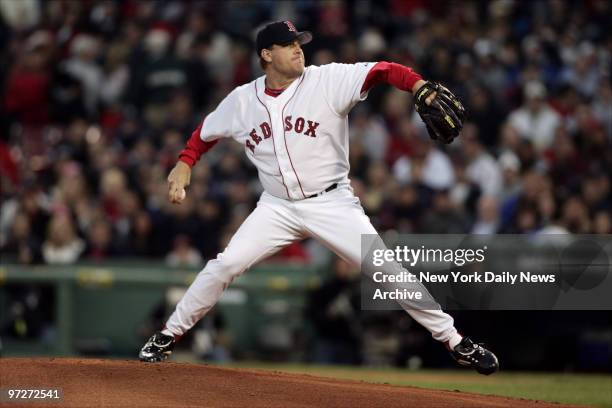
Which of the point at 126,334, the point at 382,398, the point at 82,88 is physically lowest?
the point at 126,334

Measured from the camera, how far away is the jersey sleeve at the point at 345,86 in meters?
6.43

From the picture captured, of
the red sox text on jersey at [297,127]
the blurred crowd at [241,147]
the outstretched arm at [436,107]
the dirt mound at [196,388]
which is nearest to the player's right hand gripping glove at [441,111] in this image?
the outstretched arm at [436,107]

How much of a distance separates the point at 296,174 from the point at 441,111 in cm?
98

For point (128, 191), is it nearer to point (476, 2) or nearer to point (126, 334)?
point (126, 334)

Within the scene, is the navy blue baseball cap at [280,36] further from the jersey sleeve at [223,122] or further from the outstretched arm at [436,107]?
the outstretched arm at [436,107]

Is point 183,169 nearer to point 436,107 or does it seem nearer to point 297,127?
point 297,127

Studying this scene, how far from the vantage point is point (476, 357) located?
6.38 metres

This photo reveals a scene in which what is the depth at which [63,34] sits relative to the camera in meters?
16.1

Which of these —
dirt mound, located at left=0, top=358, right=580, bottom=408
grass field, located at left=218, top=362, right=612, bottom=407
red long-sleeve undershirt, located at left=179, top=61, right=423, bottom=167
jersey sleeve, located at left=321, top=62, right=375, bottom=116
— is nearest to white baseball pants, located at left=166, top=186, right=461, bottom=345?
dirt mound, located at left=0, top=358, right=580, bottom=408

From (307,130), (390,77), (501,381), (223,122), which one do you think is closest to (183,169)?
(223,122)

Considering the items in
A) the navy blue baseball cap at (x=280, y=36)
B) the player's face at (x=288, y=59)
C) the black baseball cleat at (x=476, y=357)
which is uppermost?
the navy blue baseball cap at (x=280, y=36)

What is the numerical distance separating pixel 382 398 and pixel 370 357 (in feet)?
15.9

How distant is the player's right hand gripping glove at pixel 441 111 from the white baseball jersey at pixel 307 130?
465 mm

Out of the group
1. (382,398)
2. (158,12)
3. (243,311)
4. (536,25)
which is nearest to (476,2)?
(536,25)
